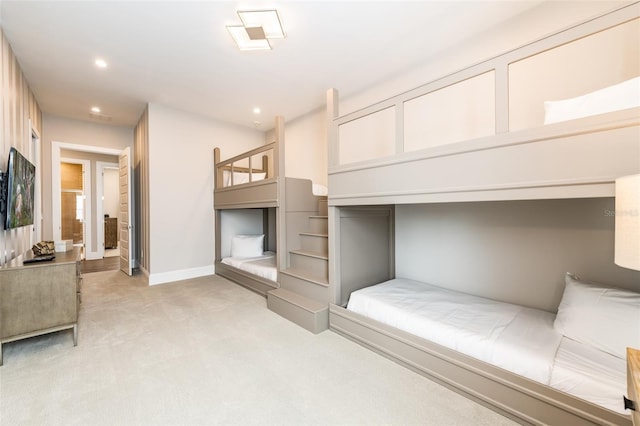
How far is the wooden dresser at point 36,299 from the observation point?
1.94 m

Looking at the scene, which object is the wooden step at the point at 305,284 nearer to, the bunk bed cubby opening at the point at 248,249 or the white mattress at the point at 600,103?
the bunk bed cubby opening at the point at 248,249

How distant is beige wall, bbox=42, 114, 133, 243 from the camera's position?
14.3 feet

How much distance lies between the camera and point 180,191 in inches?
168

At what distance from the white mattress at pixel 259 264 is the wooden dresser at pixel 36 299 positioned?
187 centimetres

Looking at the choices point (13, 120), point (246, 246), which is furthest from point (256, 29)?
point (246, 246)

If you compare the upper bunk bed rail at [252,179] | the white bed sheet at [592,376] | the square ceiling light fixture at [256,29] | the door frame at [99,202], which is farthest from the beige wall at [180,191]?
the white bed sheet at [592,376]

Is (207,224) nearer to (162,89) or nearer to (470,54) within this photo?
(162,89)

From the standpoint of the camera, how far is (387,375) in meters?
1.76

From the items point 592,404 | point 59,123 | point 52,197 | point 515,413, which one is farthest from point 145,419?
point 59,123

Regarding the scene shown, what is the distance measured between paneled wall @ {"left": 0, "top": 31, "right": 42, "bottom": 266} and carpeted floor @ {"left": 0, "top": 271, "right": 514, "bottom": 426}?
1025 mm

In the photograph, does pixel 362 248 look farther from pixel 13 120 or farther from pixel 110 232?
pixel 110 232

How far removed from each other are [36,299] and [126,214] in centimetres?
281

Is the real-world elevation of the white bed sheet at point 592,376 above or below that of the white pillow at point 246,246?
below

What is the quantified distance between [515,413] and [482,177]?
1328mm
